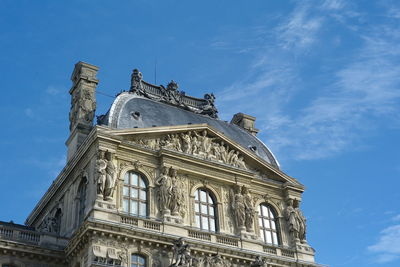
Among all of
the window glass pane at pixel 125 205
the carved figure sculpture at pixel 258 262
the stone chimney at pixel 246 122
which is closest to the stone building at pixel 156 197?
the window glass pane at pixel 125 205

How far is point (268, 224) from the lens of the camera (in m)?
36.0

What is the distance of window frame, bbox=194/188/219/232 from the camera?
33531 millimetres

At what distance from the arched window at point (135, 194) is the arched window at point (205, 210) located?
3.00 metres

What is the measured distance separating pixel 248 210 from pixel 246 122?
994 centimetres

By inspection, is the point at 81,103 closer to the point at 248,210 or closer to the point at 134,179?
the point at 134,179

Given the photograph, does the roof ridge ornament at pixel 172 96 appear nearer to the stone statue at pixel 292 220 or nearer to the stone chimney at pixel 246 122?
the stone chimney at pixel 246 122

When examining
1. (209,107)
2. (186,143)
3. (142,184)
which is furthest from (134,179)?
(209,107)

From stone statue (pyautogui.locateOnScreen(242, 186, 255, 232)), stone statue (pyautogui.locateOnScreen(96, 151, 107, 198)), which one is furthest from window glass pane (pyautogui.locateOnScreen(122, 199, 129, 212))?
stone statue (pyautogui.locateOnScreen(242, 186, 255, 232))

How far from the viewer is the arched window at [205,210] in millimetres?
33562

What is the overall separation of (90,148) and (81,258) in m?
5.81

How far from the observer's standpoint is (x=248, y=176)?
1414 inches

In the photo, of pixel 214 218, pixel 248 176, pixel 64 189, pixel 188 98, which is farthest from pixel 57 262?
pixel 188 98

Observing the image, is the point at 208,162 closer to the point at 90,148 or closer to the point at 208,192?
the point at 208,192

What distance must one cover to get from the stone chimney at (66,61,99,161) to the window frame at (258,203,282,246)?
10.8m
